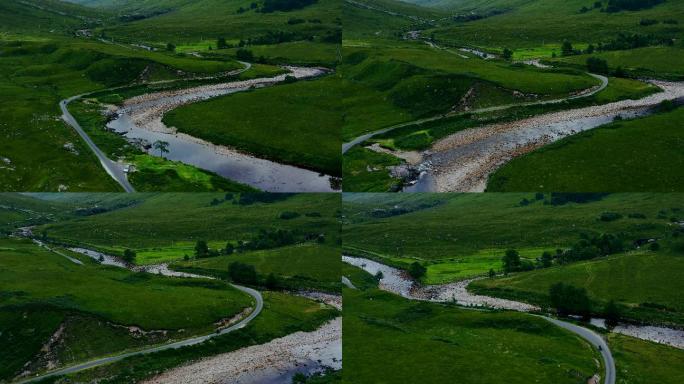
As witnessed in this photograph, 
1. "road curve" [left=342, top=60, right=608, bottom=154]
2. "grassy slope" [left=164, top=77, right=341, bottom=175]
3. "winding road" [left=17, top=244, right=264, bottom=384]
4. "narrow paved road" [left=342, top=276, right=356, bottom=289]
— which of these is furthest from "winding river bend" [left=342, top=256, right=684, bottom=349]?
"road curve" [left=342, top=60, right=608, bottom=154]

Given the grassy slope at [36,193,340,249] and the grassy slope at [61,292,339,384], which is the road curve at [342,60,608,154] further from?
the grassy slope at [61,292,339,384]

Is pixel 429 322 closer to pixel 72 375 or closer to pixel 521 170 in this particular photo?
pixel 521 170

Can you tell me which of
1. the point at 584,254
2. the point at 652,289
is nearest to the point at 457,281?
the point at 584,254

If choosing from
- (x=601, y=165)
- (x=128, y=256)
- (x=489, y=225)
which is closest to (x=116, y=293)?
(x=128, y=256)

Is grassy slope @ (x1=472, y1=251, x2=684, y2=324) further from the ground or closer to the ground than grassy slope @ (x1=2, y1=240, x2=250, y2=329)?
further from the ground

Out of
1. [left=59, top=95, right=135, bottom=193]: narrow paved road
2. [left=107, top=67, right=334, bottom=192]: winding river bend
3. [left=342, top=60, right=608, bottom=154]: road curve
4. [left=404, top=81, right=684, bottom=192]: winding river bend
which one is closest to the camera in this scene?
[left=404, top=81, right=684, bottom=192]: winding river bend

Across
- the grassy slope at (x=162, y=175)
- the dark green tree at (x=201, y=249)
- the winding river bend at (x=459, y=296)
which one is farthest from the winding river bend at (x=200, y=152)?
the dark green tree at (x=201, y=249)
